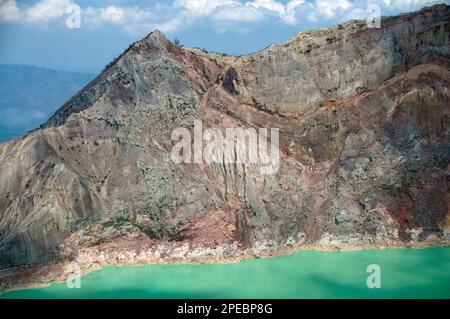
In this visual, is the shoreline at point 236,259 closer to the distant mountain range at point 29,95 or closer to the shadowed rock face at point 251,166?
the shadowed rock face at point 251,166

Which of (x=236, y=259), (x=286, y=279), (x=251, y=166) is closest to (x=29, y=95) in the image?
(x=251, y=166)

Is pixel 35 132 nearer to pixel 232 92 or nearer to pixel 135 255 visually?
pixel 135 255

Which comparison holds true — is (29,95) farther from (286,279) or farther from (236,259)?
(286,279)

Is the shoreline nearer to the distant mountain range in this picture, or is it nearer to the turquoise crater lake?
the turquoise crater lake

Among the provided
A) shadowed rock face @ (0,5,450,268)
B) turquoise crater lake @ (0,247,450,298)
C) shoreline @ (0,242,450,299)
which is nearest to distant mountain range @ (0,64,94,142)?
shadowed rock face @ (0,5,450,268)

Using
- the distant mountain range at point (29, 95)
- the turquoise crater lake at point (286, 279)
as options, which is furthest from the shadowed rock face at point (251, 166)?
the distant mountain range at point (29, 95)

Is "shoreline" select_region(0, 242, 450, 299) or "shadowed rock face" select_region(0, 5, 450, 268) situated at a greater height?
"shadowed rock face" select_region(0, 5, 450, 268)
